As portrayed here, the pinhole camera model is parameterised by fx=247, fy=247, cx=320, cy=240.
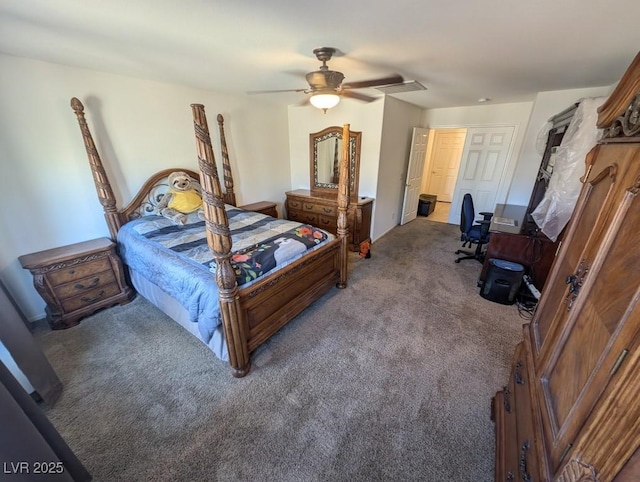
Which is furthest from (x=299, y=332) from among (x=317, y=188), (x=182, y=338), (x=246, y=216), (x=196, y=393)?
(x=317, y=188)

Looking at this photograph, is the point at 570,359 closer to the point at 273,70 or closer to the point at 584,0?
the point at 584,0

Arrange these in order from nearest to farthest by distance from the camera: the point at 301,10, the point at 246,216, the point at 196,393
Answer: the point at 301,10 → the point at 196,393 → the point at 246,216

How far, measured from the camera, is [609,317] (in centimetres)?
65

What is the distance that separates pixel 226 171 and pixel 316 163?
1.61 metres

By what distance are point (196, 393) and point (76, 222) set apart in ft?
7.39

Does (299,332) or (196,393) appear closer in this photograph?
(196,393)

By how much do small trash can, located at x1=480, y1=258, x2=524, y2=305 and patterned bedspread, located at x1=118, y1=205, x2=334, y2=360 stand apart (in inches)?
70.0

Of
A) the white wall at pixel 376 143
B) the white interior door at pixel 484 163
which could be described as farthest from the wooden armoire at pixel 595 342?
the white interior door at pixel 484 163

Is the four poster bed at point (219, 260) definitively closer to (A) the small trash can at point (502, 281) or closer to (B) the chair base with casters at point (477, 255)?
(A) the small trash can at point (502, 281)

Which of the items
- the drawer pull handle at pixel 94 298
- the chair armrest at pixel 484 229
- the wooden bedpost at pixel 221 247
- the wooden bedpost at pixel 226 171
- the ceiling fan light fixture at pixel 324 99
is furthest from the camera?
the wooden bedpost at pixel 226 171

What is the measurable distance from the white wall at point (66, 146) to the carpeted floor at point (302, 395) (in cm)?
90

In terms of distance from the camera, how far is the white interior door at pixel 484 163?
171 inches

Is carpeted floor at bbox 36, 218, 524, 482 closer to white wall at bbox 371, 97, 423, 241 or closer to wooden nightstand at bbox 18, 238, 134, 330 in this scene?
wooden nightstand at bbox 18, 238, 134, 330

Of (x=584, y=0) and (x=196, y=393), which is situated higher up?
(x=584, y=0)
